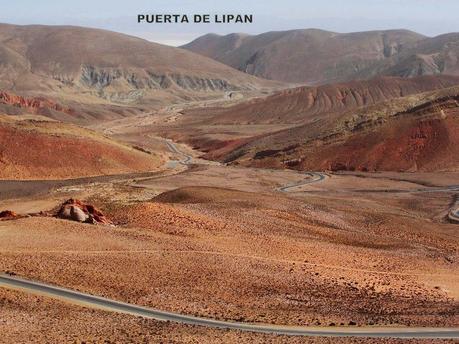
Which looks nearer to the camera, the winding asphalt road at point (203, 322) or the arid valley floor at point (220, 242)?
the winding asphalt road at point (203, 322)

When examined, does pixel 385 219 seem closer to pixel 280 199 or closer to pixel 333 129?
pixel 280 199

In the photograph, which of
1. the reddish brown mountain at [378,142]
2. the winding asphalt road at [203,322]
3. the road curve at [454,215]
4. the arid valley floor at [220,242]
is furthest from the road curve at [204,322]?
the reddish brown mountain at [378,142]

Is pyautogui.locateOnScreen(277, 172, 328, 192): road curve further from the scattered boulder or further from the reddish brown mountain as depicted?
the scattered boulder

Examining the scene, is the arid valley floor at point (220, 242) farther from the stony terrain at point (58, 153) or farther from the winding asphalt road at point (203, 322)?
the winding asphalt road at point (203, 322)

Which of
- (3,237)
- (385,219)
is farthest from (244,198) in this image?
(3,237)

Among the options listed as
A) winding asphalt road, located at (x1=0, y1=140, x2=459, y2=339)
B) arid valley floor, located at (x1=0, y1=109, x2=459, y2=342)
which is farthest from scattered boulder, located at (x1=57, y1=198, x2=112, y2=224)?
winding asphalt road, located at (x1=0, y1=140, x2=459, y2=339)

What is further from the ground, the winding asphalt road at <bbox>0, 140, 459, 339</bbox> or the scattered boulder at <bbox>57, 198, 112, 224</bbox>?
the scattered boulder at <bbox>57, 198, 112, 224</bbox>
